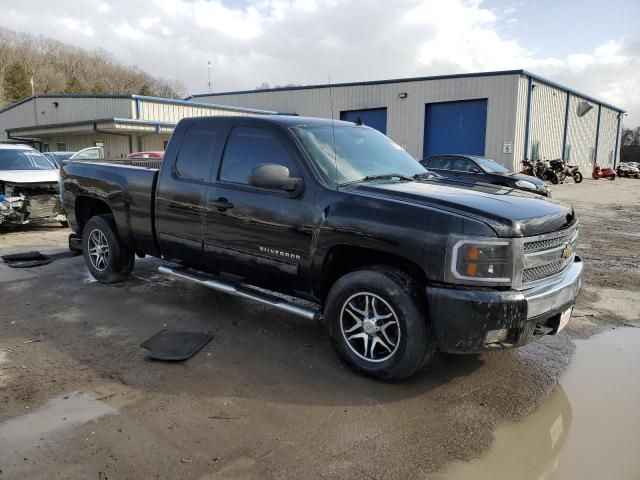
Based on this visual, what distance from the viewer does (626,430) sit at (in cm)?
321

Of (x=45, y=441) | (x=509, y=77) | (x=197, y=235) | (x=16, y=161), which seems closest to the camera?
(x=45, y=441)

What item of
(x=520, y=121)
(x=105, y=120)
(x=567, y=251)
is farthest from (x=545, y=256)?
(x=105, y=120)

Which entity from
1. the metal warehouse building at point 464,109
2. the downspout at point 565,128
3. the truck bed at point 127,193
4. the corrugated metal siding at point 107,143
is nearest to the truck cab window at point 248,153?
the truck bed at point 127,193

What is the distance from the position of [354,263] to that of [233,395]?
1335mm

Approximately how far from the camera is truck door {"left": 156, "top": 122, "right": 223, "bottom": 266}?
480cm

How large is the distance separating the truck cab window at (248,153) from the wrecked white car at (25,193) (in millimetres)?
7272

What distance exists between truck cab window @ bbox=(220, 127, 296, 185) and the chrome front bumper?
2.08 metres

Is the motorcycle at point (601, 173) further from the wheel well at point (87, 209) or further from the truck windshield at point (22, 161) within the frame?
the wheel well at point (87, 209)

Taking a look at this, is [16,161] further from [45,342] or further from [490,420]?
[490,420]

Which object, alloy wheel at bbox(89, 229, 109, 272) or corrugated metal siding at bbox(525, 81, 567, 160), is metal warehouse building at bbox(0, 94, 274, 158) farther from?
alloy wheel at bbox(89, 229, 109, 272)

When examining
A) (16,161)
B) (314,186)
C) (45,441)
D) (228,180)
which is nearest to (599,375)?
(314,186)

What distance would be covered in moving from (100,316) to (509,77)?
24.3 meters

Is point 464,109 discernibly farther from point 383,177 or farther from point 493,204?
point 493,204

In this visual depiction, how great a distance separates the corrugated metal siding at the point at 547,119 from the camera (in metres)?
27.1
